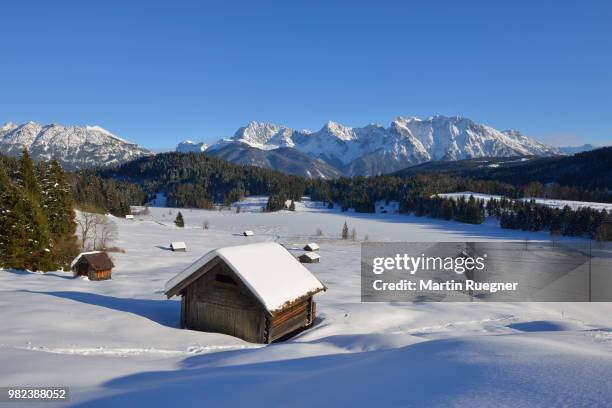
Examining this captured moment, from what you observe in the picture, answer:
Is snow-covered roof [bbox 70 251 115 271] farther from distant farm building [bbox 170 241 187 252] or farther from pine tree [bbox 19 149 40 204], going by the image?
distant farm building [bbox 170 241 187 252]

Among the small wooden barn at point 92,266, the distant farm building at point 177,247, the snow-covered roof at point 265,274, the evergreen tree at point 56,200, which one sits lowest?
the distant farm building at point 177,247

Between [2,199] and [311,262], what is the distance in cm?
3905

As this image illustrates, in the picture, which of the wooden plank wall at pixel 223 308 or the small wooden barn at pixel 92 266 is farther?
the small wooden barn at pixel 92 266

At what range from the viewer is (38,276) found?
3397 centimetres

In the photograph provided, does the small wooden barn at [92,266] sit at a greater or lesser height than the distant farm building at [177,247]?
greater

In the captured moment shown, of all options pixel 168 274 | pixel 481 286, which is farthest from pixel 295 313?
pixel 481 286

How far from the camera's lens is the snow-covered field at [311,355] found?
20.4 ft

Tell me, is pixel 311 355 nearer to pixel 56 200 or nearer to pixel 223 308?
pixel 223 308

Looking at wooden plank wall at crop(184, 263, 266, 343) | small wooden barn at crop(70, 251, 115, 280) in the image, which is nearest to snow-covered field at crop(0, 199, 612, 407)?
wooden plank wall at crop(184, 263, 266, 343)

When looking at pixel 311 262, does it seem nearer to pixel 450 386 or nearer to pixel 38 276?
pixel 38 276

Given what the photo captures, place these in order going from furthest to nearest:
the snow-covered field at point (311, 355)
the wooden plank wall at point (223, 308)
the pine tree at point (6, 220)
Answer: the pine tree at point (6, 220), the wooden plank wall at point (223, 308), the snow-covered field at point (311, 355)

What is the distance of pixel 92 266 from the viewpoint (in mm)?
36000

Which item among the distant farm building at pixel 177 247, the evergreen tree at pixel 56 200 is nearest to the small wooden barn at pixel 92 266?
the evergreen tree at pixel 56 200

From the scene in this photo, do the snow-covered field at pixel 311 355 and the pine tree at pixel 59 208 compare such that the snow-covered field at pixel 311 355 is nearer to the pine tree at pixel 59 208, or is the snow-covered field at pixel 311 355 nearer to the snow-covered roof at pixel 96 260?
the snow-covered roof at pixel 96 260
